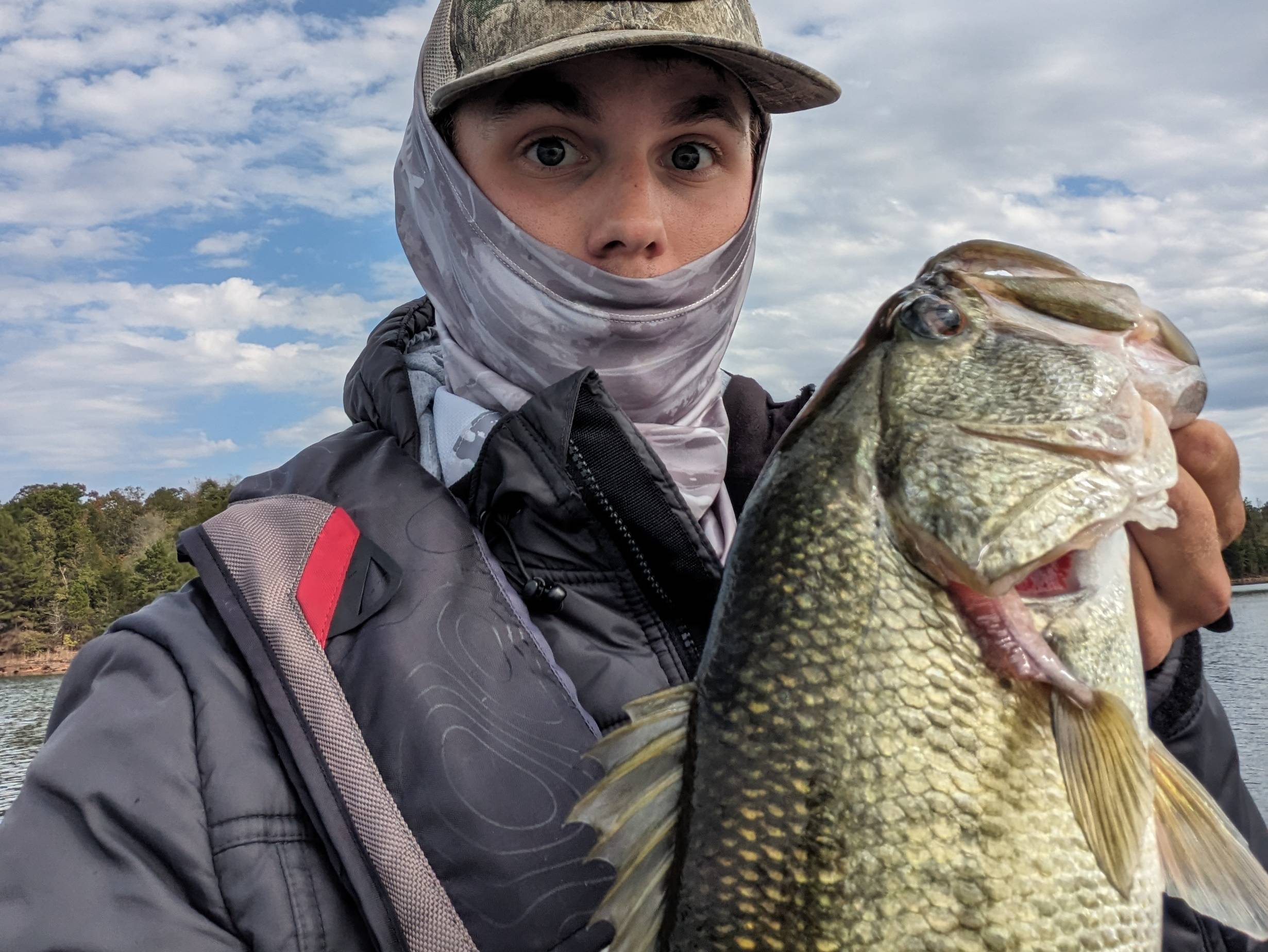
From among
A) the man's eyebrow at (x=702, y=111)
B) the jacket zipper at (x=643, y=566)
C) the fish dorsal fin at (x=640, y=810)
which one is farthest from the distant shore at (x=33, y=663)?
the fish dorsal fin at (x=640, y=810)

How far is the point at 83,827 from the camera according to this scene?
1867 millimetres

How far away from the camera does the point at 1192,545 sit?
1.98 meters

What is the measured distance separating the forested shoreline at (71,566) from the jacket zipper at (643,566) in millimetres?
70176

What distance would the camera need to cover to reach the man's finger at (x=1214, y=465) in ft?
6.34

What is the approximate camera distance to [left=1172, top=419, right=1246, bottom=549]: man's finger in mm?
1933

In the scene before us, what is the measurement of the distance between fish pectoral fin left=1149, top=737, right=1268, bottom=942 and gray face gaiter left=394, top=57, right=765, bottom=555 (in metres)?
1.37

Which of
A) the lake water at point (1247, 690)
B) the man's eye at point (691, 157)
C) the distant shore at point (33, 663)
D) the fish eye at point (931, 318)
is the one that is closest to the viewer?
the fish eye at point (931, 318)

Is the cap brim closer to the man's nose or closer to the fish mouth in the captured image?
the man's nose

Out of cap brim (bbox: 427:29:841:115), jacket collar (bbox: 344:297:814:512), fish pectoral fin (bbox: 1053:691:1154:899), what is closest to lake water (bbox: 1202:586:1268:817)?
jacket collar (bbox: 344:297:814:512)

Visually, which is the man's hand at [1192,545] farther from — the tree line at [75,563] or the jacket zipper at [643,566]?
the tree line at [75,563]

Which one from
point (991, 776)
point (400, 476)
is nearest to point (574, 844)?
point (991, 776)

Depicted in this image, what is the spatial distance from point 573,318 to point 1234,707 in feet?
85.7

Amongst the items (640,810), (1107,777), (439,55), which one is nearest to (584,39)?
(439,55)

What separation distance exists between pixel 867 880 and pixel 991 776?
0.27m
